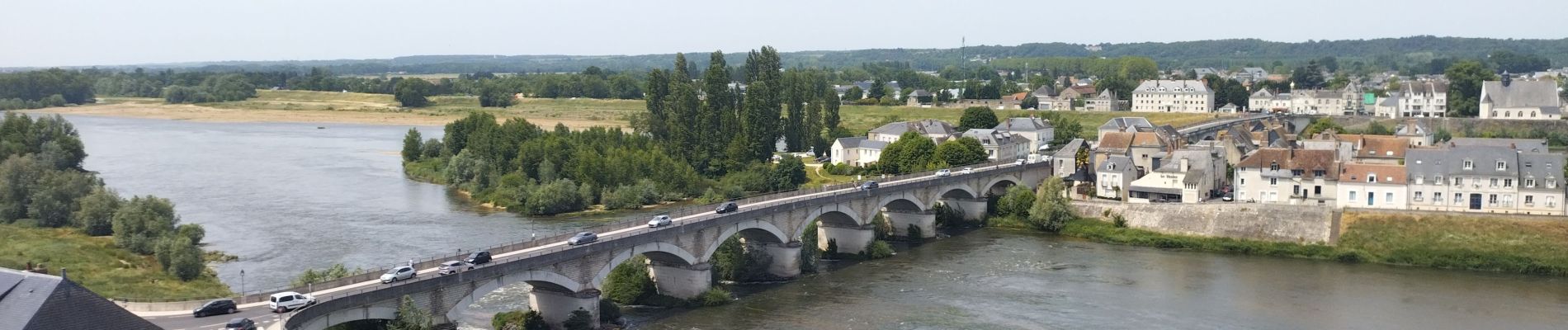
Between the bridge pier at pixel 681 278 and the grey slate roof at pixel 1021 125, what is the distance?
49713 millimetres

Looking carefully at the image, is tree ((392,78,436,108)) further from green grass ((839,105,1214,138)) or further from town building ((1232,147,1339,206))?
town building ((1232,147,1339,206))

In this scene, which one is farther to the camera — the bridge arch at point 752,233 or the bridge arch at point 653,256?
the bridge arch at point 752,233

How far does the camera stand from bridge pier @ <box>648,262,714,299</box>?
143 ft

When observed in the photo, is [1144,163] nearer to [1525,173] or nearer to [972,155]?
[972,155]

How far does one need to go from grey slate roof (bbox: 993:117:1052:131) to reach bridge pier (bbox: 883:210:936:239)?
1203 inches

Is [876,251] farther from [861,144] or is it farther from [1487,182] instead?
[861,144]

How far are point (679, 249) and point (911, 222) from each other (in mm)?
19979

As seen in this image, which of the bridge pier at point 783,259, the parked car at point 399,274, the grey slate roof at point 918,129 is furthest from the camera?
the grey slate roof at point 918,129

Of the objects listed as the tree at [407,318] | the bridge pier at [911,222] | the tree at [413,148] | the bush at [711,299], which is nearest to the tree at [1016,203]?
the bridge pier at [911,222]

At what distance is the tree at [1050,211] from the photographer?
204ft

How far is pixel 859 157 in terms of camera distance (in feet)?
271

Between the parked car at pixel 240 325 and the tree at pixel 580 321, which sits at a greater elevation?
the parked car at pixel 240 325

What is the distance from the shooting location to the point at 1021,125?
9075cm

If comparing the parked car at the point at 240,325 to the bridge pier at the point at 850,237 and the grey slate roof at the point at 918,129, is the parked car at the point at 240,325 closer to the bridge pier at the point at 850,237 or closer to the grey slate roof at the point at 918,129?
→ the bridge pier at the point at 850,237
